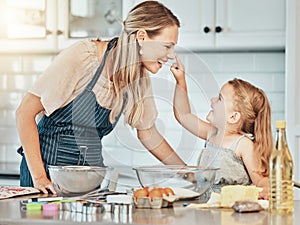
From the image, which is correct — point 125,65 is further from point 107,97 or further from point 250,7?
point 250,7

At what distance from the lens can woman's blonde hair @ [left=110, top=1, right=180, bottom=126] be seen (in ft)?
7.89

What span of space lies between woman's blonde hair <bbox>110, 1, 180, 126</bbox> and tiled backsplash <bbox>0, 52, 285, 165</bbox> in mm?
82

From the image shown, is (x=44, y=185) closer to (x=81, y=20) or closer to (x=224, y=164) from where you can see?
(x=224, y=164)

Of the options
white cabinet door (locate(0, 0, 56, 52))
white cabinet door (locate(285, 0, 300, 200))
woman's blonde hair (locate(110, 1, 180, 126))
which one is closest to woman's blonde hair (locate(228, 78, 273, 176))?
woman's blonde hair (locate(110, 1, 180, 126))

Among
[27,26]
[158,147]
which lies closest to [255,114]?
[158,147]

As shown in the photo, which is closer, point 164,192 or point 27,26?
point 164,192

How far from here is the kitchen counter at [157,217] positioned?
1.65 meters

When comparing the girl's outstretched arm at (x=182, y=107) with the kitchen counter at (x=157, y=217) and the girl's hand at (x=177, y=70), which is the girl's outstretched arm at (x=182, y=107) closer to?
the girl's hand at (x=177, y=70)

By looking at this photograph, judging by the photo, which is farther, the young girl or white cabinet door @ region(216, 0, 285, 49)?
white cabinet door @ region(216, 0, 285, 49)

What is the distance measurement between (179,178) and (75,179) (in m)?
0.32

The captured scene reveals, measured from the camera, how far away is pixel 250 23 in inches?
146

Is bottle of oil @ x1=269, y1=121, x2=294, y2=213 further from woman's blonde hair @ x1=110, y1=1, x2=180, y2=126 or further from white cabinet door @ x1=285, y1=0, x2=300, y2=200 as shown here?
white cabinet door @ x1=285, y1=0, x2=300, y2=200

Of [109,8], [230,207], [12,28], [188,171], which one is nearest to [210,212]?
[230,207]

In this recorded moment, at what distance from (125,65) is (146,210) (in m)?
0.75
